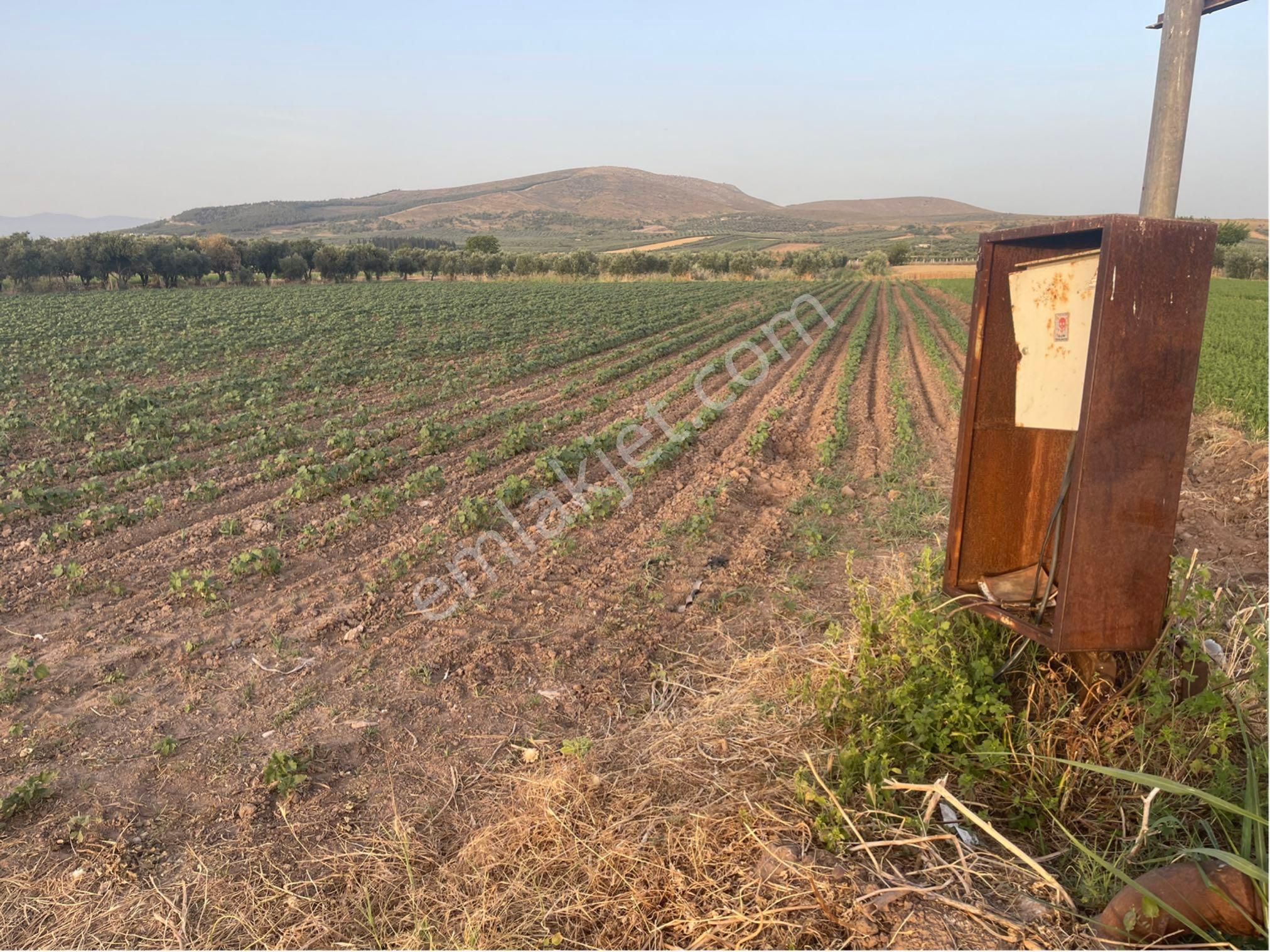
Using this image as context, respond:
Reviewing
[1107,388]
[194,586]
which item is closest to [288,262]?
[194,586]

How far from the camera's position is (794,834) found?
296cm

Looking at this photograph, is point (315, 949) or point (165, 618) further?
point (165, 618)

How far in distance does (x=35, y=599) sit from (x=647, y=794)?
5929mm

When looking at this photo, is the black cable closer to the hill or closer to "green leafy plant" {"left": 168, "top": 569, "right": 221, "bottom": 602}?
"green leafy plant" {"left": 168, "top": 569, "right": 221, "bottom": 602}

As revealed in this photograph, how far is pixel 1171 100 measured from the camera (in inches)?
122

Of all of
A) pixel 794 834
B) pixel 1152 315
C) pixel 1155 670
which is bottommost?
pixel 794 834

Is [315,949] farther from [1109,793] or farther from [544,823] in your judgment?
[1109,793]

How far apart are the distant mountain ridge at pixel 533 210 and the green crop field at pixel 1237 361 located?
130 m

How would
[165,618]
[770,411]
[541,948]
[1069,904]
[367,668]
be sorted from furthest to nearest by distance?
[770,411] → [165,618] → [367,668] → [541,948] → [1069,904]

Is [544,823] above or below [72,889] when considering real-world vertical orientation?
A: above

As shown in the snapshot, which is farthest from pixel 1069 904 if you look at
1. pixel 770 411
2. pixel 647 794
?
pixel 770 411

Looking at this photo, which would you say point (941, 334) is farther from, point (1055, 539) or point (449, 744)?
point (449, 744)

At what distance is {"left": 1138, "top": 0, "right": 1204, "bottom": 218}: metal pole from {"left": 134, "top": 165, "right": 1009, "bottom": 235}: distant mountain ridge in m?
157

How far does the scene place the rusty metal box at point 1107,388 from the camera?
2859 millimetres
